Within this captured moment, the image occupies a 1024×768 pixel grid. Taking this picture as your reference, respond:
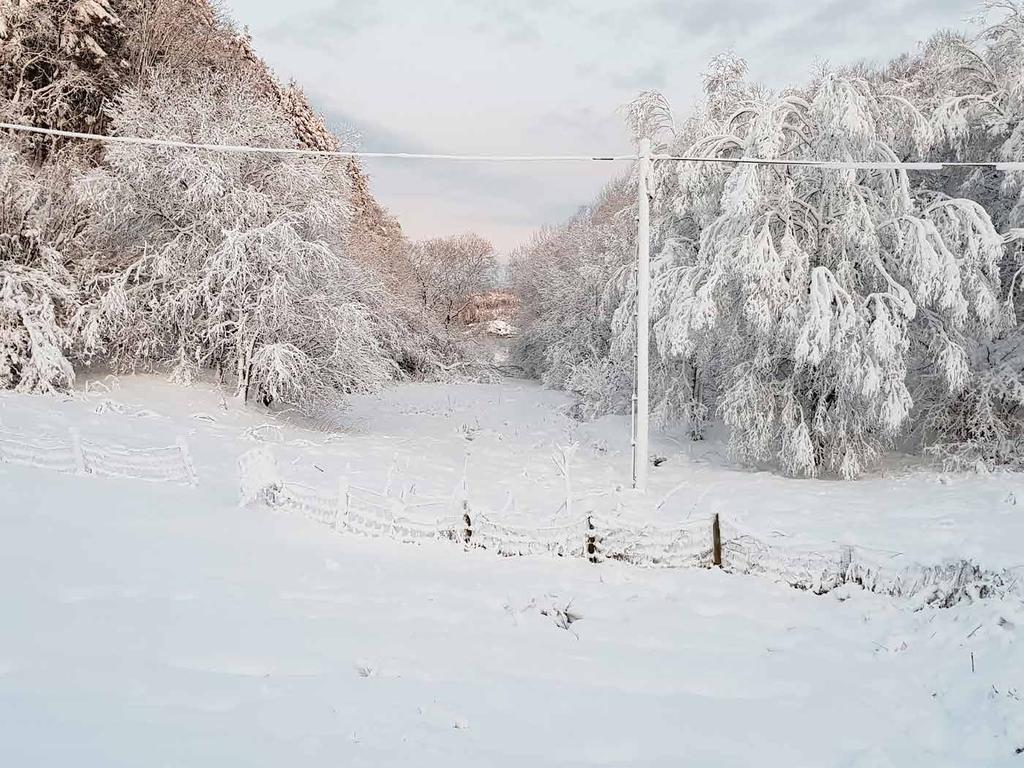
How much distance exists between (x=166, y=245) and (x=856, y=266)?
52.9 feet

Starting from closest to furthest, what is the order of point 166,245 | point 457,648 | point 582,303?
1. point 457,648
2. point 166,245
3. point 582,303

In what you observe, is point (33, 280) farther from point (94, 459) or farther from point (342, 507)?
point (342, 507)

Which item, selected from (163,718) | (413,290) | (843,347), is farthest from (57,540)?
(413,290)

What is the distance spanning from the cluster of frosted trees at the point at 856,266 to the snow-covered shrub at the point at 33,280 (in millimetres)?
13339

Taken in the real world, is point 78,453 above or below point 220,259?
below

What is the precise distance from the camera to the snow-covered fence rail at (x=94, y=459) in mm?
10180

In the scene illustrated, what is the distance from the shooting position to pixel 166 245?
17.3 meters

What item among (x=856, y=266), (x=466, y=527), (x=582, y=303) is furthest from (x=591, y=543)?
(x=582, y=303)

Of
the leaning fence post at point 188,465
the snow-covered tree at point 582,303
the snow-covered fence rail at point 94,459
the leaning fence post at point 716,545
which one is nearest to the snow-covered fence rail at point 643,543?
the leaning fence post at point 716,545

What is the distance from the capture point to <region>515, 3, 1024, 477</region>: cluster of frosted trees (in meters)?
12.0

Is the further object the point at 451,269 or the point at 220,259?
the point at 451,269

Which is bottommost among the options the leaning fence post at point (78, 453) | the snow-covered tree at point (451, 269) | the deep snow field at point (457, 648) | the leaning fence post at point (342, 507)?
the deep snow field at point (457, 648)

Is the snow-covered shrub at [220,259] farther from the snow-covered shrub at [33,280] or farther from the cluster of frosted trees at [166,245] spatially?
the snow-covered shrub at [33,280]

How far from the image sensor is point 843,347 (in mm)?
11938
